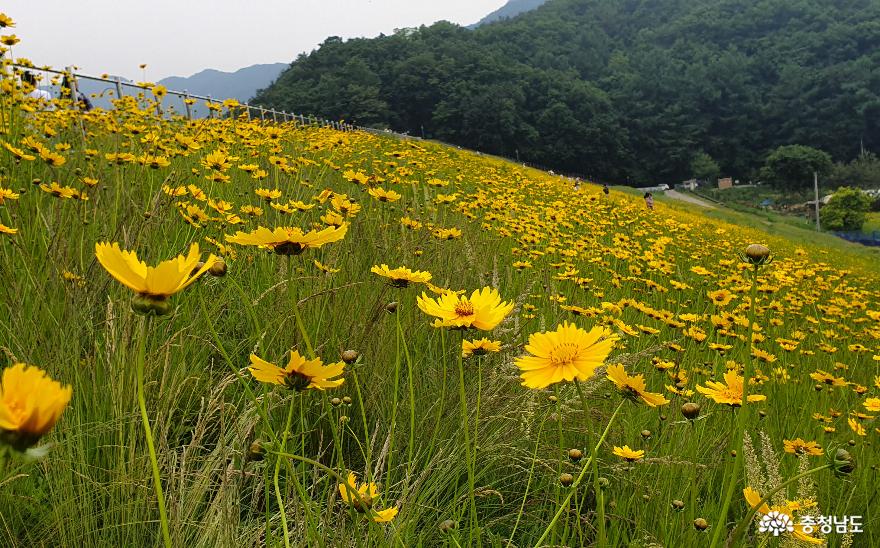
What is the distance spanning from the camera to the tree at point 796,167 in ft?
142

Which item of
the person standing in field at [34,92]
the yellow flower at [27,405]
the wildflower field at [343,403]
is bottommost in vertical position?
the wildflower field at [343,403]

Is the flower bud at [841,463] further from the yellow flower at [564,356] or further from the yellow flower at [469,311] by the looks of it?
the yellow flower at [469,311]

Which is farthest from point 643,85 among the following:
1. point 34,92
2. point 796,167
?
point 34,92

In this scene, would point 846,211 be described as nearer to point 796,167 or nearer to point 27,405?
point 796,167

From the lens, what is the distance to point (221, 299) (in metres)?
1.59

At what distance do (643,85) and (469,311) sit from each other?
6241 centimetres

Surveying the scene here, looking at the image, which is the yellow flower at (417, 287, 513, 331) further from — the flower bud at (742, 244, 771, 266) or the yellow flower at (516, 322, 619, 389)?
the flower bud at (742, 244, 771, 266)

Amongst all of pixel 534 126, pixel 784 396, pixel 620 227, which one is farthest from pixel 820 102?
pixel 784 396

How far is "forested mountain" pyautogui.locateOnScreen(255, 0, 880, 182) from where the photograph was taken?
46.4 meters

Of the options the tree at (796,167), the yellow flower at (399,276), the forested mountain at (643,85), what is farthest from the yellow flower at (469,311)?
the tree at (796,167)

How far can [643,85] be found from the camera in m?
57.1

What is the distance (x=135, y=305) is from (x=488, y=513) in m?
0.98

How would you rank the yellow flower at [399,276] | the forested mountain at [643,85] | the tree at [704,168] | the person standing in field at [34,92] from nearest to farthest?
the yellow flower at [399,276]
the person standing in field at [34,92]
the forested mountain at [643,85]
the tree at [704,168]

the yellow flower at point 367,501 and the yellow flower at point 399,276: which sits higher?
the yellow flower at point 399,276
